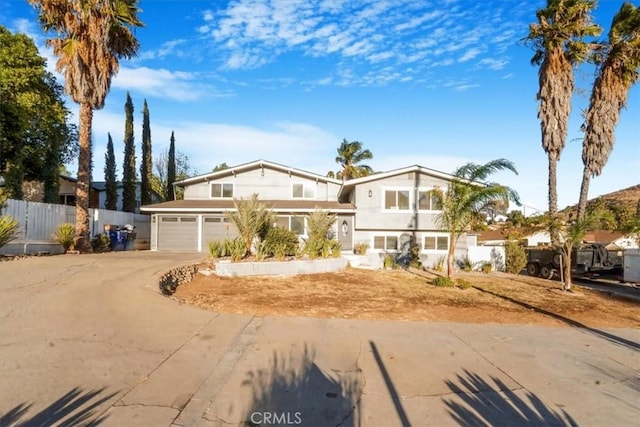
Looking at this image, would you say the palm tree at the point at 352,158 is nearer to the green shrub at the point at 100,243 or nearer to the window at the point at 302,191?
the window at the point at 302,191

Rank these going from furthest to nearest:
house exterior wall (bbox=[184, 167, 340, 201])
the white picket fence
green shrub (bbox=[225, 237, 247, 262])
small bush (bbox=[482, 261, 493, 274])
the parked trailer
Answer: house exterior wall (bbox=[184, 167, 340, 201]) < small bush (bbox=[482, 261, 493, 274]) < the parked trailer < the white picket fence < green shrub (bbox=[225, 237, 247, 262])

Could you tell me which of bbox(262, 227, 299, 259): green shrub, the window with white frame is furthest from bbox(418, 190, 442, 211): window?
bbox(262, 227, 299, 259): green shrub

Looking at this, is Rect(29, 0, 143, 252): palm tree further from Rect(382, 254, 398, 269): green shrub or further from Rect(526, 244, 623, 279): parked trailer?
Rect(526, 244, 623, 279): parked trailer

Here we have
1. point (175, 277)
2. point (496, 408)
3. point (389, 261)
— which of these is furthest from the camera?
point (389, 261)

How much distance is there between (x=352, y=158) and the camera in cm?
3988

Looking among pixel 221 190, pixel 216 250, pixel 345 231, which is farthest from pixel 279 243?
pixel 221 190

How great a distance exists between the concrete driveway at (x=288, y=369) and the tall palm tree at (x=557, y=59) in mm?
15255

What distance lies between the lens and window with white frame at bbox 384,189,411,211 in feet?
64.8

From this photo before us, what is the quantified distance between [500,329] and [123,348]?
6.62 m

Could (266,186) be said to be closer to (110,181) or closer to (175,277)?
(175,277)

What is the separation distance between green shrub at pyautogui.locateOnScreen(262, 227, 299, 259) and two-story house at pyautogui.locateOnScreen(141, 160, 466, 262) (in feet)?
11.9

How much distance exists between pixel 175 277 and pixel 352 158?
31459 millimetres

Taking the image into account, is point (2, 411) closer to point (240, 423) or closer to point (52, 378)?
point (52, 378)

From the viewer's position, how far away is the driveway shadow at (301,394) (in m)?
3.46
